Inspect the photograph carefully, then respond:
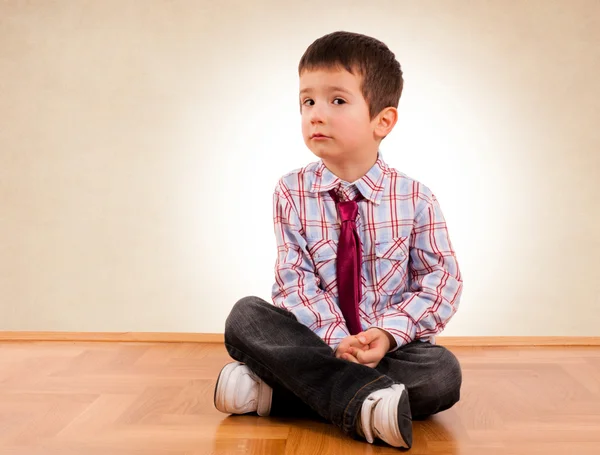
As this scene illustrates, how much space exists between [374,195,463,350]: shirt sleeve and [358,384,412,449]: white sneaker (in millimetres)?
189

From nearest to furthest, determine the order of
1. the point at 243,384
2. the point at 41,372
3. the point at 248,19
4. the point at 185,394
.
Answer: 1. the point at 243,384
2. the point at 185,394
3. the point at 41,372
4. the point at 248,19

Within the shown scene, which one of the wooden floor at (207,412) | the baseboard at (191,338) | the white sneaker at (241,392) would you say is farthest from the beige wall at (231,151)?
the white sneaker at (241,392)

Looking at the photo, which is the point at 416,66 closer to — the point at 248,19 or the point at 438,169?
the point at 438,169

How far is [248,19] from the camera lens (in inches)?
82.4

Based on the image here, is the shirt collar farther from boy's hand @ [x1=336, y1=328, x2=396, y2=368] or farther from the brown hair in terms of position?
boy's hand @ [x1=336, y1=328, x2=396, y2=368]

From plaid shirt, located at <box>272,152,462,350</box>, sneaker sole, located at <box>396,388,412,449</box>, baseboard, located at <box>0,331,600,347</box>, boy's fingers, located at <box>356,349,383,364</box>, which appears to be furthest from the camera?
baseboard, located at <box>0,331,600,347</box>

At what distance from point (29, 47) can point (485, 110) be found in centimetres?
121

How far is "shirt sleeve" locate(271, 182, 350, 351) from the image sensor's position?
4.55 ft

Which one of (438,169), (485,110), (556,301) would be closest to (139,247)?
(438,169)

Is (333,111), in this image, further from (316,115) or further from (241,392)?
(241,392)

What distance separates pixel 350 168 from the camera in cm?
146

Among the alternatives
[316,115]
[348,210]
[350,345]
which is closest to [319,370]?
[350,345]

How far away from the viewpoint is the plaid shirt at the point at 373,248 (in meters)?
1.41

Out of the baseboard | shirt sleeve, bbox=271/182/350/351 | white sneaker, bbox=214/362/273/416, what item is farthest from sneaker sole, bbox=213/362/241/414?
the baseboard
